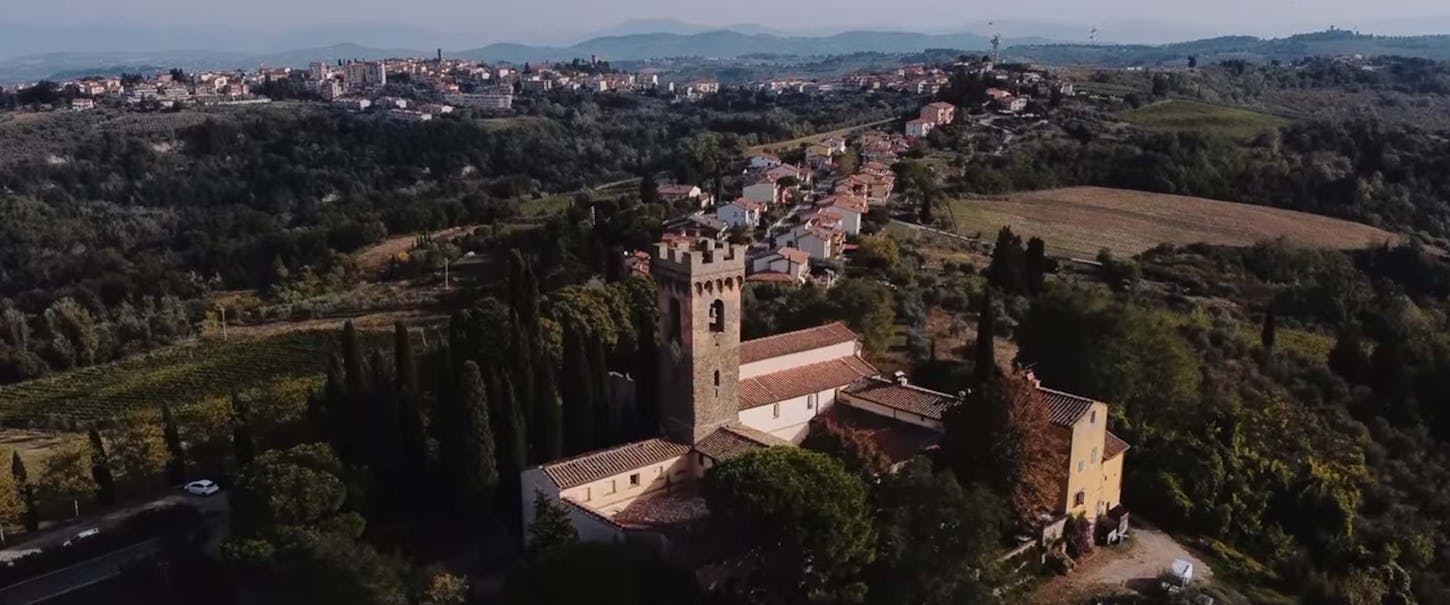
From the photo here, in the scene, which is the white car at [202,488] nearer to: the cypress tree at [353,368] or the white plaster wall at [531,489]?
the cypress tree at [353,368]

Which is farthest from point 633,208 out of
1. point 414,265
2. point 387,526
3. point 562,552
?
point 562,552

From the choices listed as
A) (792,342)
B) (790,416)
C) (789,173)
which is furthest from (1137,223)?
(790,416)

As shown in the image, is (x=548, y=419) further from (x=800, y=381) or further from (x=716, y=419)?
(x=800, y=381)

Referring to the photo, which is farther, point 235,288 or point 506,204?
point 506,204

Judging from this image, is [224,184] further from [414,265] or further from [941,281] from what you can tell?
[941,281]

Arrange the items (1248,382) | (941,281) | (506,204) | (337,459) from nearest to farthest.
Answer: (337,459) → (1248,382) → (941,281) → (506,204)

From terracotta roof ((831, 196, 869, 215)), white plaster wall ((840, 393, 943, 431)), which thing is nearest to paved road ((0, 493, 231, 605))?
white plaster wall ((840, 393, 943, 431))

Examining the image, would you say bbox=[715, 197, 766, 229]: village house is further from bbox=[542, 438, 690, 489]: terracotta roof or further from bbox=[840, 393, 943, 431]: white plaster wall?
bbox=[542, 438, 690, 489]: terracotta roof
